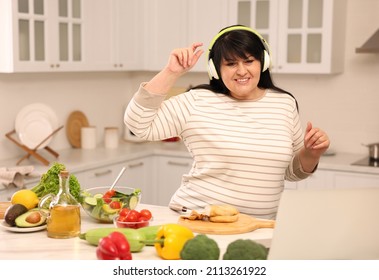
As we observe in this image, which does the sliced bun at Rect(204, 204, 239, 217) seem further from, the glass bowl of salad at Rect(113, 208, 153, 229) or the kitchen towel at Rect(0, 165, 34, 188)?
the kitchen towel at Rect(0, 165, 34, 188)

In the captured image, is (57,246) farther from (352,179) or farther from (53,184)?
(352,179)

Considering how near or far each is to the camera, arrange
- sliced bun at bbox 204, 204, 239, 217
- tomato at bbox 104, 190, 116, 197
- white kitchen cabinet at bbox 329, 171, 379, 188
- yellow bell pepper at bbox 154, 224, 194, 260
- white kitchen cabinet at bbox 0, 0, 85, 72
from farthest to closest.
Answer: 1. white kitchen cabinet at bbox 329, 171, 379, 188
2. white kitchen cabinet at bbox 0, 0, 85, 72
3. tomato at bbox 104, 190, 116, 197
4. sliced bun at bbox 204, 204, 239, 217
5. yellow bell pepper at bbox 154, 224, 194, 260

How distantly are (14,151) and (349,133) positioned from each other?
2282 millimetres

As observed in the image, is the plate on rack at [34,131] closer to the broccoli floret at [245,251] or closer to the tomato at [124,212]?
the tomato at [124,212]

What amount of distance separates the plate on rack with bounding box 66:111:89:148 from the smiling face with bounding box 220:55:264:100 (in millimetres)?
2562

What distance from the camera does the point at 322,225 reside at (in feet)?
5.03

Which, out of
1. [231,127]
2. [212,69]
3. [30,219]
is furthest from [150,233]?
[212,69]

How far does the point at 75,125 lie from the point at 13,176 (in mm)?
1309

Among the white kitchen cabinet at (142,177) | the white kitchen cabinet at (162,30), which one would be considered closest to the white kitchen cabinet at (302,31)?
the white kitchen cabinet at (162,30)

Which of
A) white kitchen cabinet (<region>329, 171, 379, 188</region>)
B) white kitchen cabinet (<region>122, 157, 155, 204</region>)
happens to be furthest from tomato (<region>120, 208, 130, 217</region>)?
white kitchen cabinet (<region>122, 157, 155, 204</region>)

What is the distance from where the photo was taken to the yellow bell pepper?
175cm

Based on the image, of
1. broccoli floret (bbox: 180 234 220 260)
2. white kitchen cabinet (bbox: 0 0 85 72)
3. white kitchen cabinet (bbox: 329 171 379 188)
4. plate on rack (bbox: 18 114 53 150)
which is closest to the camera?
broccoli floret (bbox: 180 234 220 260)
